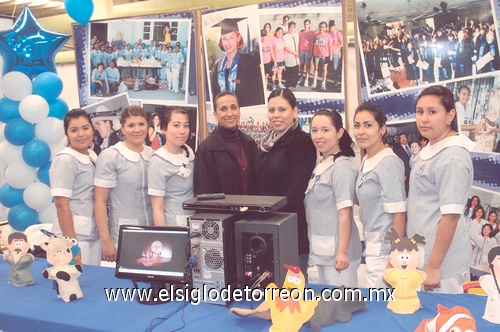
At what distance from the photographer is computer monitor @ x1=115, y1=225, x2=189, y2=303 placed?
1946mm

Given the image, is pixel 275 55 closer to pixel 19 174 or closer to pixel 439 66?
pixel 439 66

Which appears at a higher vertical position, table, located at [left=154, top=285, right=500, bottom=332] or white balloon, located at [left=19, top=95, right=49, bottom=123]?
white balloon, located at [left=19, top=95, right=49, bottom=123]

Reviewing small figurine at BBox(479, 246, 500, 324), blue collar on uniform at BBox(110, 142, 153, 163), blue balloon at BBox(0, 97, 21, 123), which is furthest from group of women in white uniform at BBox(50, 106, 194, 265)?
small figurine at BBox(479, 246, 500, 324)

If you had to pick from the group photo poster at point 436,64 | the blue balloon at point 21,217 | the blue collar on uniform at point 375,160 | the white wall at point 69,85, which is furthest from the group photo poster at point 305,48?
the white wall at point 69,85

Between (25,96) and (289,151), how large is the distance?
7.62 ft

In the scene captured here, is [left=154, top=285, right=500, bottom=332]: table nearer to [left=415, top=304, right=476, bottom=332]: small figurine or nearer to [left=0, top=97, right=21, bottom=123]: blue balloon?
[left=415, top=304, right=476, bottom=332]: small figurine

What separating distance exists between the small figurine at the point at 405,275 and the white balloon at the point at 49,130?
9.61 feet

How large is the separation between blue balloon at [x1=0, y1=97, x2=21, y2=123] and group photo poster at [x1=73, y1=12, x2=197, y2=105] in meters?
0.50

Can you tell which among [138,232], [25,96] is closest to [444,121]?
[138,232]

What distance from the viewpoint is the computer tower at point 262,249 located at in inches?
69.6

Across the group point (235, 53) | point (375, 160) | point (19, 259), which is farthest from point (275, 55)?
point (19, 259)

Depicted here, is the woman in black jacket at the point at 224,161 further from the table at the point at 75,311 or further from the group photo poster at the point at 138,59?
the group photo poster at the point at 138,59

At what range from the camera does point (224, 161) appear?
2.66 meters

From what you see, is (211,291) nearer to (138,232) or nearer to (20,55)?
(138,232)
